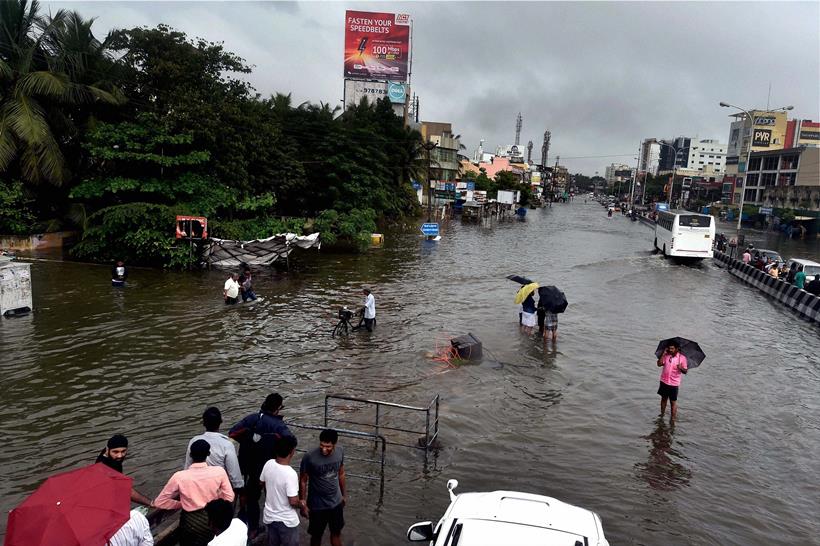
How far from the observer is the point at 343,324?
16.7 meters

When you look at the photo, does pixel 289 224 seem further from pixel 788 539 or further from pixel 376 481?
pixel 788 539

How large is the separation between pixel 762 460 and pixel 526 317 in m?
8.38

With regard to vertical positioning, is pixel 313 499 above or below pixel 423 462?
above

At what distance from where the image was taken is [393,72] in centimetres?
7844

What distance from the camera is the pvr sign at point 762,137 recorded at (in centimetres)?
10375

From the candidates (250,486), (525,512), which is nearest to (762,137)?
(525,512)

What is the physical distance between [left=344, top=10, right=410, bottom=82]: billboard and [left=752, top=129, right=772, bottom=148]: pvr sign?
6841cm

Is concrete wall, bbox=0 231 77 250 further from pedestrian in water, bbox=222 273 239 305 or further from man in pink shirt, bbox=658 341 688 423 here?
man in pink shirt, bbox=658 341 688 423

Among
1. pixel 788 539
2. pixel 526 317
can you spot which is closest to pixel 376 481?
pixel 788 539

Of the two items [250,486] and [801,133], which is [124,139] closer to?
[250,486]

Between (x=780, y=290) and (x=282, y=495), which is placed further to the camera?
(x=780, y=290)

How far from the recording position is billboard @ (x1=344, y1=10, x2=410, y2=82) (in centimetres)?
7719

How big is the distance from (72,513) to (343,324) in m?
12.5

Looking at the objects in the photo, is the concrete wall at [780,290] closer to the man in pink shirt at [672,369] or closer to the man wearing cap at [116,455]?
the man in pink shirt at [672,369]
